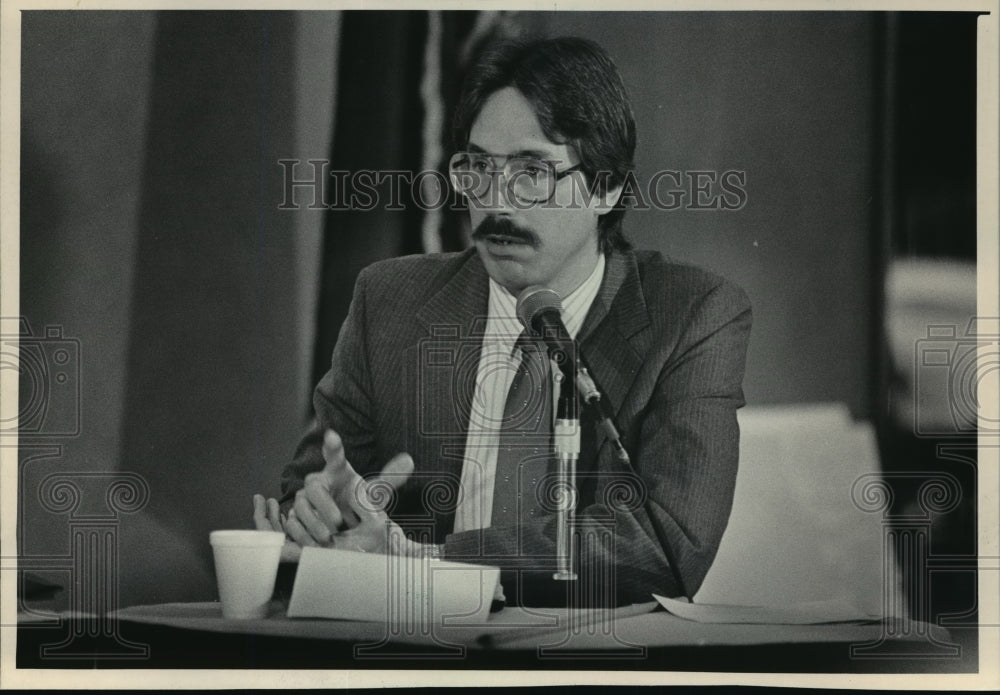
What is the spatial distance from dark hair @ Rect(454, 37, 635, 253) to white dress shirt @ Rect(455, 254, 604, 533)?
0.30m

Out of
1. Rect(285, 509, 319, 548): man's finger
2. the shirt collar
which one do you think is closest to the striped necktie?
the shirt collar

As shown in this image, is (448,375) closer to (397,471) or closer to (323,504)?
(397,471)

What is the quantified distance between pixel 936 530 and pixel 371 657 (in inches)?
77.7

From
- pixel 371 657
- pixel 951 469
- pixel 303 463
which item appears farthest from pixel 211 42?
pixel 951 469

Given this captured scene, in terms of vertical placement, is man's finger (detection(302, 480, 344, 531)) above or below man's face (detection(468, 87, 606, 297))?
below

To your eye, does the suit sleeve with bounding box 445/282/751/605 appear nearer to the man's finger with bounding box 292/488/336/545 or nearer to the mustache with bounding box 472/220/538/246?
the man's finger with bounding box 292/488/336/545

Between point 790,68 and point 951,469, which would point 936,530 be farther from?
point 790,68

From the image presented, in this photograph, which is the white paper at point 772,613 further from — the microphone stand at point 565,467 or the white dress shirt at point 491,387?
the white dress shirt at point 491,387

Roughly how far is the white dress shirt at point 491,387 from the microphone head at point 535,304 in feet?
0.07

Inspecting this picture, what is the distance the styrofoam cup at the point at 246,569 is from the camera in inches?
146

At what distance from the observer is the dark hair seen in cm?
376

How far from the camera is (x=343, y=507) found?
377cm

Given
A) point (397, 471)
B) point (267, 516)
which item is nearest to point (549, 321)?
point (397, 471)

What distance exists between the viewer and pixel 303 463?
380 cm
